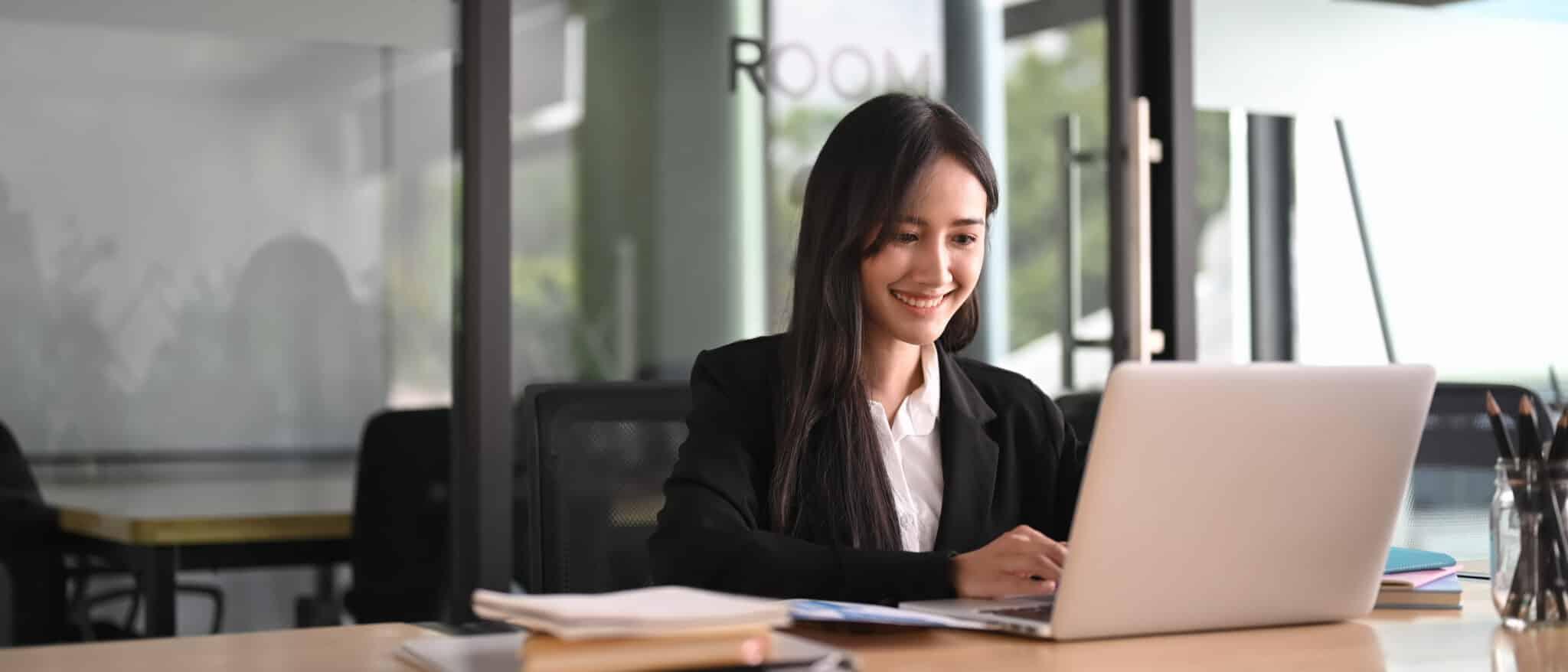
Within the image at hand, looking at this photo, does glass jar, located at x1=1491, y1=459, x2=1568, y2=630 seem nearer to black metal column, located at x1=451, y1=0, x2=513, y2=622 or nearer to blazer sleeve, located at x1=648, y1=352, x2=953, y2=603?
blazer sleeve, located at x1=648, y1=352, x2=953, y2=603

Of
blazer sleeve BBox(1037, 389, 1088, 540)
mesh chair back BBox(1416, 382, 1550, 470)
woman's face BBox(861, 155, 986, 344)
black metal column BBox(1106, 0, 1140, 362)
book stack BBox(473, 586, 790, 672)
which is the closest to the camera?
book stack BBox(473, 586, 790, 672)

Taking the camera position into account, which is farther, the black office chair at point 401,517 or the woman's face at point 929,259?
the black office chair at point 401,517

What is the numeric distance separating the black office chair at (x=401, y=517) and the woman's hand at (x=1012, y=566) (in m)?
1.74

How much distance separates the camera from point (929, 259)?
1807 millimetres

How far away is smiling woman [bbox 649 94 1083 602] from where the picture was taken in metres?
1.77

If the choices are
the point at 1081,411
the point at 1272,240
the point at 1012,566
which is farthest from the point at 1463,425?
the point at 1272,240

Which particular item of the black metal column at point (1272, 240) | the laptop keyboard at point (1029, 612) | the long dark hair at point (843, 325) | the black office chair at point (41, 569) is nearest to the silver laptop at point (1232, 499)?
the laptop keyboard at point (1029, 612)

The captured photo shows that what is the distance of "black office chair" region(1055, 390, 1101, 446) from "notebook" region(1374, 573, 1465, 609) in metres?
0.95

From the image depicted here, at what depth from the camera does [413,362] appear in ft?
10.1

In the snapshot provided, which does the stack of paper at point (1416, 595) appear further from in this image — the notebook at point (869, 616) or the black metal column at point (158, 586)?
the black metal column at point (158, 586)

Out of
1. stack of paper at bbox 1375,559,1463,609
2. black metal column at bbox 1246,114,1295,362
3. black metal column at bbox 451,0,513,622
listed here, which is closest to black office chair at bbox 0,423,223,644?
black metal column at bbox 451,0,513,622

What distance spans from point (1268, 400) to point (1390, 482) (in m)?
0.18

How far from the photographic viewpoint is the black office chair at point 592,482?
1.86m

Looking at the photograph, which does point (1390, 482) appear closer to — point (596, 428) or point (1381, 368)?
point (1381, 368)
